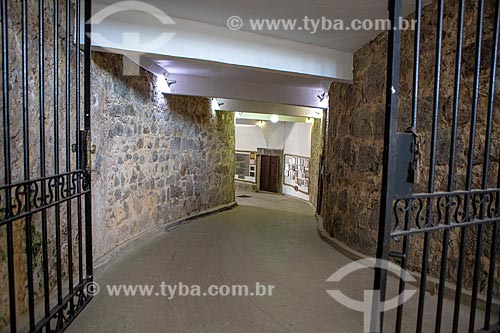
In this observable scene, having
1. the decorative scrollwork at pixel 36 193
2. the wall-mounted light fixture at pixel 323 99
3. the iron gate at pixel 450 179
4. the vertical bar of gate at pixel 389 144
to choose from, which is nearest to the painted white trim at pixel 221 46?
the iron gate at pixel 450 179

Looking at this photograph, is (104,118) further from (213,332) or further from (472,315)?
(472,315)

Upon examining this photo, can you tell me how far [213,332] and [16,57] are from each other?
5.82ft

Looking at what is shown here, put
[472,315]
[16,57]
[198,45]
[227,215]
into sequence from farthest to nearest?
[227,215] → [198,45] → [16,57] → [472,315]

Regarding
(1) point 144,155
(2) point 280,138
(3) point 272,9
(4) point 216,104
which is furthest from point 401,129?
(2) point 280,138

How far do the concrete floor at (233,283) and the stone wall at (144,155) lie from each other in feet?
1.29

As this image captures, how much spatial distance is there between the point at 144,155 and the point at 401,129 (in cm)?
269

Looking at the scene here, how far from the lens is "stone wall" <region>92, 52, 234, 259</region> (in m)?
2.95

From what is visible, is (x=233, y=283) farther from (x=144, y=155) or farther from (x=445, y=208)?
(x=144, y=155)

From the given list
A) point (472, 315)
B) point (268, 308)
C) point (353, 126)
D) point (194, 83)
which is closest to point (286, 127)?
point (194, 83)

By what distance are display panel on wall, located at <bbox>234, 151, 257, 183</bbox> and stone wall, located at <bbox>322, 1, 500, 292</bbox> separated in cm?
769

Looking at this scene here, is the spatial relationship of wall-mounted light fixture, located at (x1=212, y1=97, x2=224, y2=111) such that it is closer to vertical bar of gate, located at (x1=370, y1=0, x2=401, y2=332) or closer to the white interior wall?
the white interior wall

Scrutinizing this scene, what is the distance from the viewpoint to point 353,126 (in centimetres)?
344

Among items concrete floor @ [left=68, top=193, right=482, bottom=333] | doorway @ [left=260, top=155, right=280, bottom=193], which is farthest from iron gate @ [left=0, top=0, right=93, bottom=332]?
doorway @ [left=260, top=155, right=280, bottom=193]

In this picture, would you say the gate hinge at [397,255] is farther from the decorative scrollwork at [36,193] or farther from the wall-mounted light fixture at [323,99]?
the wall-mounted light fixture at [323,99]
